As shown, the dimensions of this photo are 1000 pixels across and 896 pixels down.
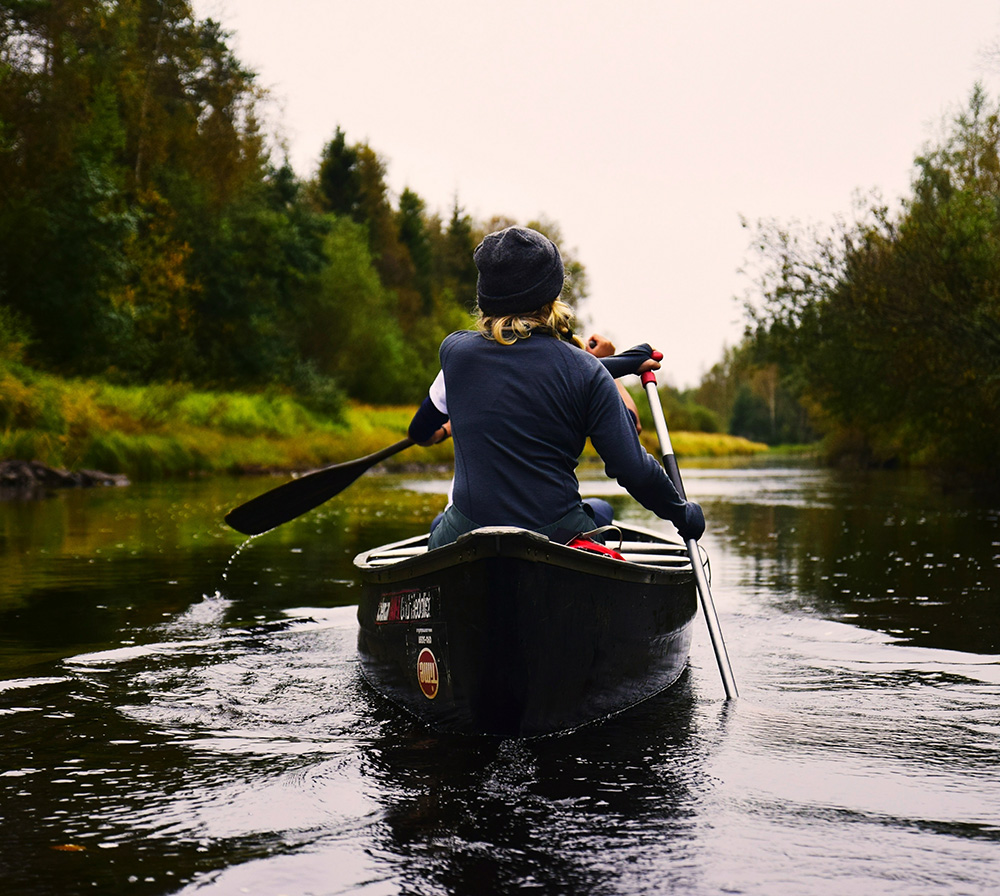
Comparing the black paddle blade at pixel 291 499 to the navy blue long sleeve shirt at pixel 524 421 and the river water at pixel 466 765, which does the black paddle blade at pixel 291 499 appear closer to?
the river water at pixel 466 765

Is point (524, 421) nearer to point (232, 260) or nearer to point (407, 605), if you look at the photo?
point (407, 605)

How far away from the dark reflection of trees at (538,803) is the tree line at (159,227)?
1904cm

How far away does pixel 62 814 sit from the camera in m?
3.18

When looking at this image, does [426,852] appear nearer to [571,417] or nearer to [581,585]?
[581,585]

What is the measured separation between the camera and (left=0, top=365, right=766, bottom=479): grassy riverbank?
1950cm

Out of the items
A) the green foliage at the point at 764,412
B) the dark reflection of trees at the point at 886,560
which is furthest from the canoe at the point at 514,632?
the green foliage at the point at 764,412

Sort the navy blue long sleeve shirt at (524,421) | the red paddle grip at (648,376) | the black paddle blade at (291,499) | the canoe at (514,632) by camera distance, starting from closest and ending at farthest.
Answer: the canoe at (514,632) < the navy blue long sleeve shirt at (524,421) < the red paddle grip at (648,376) < the black paddle blade at (291,499)

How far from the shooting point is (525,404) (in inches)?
153

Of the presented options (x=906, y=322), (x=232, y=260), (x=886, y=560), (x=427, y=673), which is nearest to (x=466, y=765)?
(x=427, y=673)

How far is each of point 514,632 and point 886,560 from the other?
7.45 metres

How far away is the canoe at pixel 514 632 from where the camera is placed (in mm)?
3637

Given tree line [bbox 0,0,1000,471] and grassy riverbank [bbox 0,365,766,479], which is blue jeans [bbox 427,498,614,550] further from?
grassy riverbank [bbox 0,365,766,479]

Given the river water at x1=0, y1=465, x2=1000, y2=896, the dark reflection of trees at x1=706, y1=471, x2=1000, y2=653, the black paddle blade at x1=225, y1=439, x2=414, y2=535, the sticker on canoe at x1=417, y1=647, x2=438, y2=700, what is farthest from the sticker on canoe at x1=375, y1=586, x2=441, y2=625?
the dark reflection of trees at x1=706, y1=471, x2=1000, y2=653

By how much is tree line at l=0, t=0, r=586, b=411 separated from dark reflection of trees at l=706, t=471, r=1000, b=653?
1397 centimetres
